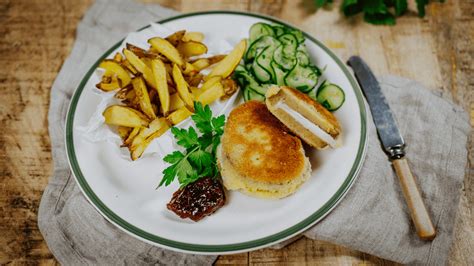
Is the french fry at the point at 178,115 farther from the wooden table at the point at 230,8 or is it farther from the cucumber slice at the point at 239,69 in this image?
the wooden table at the point at 230,8

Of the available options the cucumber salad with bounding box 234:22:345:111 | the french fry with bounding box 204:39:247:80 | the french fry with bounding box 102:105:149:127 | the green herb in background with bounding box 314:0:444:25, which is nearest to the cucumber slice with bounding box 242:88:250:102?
the cucumber salad with bounding box 234:22:345:111

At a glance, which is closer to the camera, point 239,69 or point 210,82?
point 210,82

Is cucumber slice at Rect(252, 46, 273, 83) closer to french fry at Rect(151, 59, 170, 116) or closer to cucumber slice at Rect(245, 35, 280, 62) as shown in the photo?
cucumber slice at Rect(245, 35, 280, 62)

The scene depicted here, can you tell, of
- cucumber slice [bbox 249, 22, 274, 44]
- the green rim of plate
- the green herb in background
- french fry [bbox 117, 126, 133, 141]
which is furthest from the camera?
the green herb in background

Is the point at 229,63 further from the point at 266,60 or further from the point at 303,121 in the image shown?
the point at 303,121

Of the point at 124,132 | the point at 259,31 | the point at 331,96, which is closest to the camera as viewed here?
the point at 124,132

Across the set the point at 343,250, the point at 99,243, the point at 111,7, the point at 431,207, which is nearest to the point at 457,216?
the point at 431,207

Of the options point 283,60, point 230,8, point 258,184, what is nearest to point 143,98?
point 258,184

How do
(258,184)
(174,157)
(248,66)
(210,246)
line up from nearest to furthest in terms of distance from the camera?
1. (210,246)
2. (258,184)
3. (174,157)
4. (248,66)
